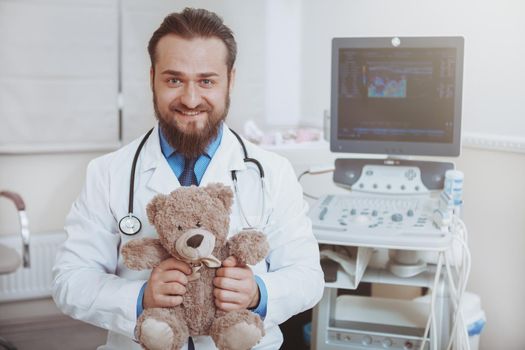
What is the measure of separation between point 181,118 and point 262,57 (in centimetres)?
189

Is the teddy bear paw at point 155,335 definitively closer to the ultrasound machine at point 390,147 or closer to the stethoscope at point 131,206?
the stethoscope at point 131,206

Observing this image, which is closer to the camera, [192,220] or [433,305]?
[192,220]

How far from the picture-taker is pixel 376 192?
6.67ft

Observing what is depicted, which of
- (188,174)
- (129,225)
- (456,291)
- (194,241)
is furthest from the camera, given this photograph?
(456,291)

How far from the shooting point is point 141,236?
1.42 metres

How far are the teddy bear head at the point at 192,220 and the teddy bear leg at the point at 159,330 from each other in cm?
11

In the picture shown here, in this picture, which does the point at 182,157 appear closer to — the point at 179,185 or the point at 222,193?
the point at 179,185

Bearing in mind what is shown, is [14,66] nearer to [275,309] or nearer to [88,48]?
[88,48]

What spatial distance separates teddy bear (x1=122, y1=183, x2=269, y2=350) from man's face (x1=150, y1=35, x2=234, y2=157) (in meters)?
0.24

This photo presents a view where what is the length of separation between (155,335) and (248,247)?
22 cm

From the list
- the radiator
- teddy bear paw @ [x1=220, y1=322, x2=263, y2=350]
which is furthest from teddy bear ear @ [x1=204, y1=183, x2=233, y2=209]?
the radiator

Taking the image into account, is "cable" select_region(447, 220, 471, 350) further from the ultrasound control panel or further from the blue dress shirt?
the blue dress shirt

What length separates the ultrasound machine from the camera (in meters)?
1.89

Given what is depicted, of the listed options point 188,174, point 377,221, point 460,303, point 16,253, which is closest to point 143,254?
point 188,174
